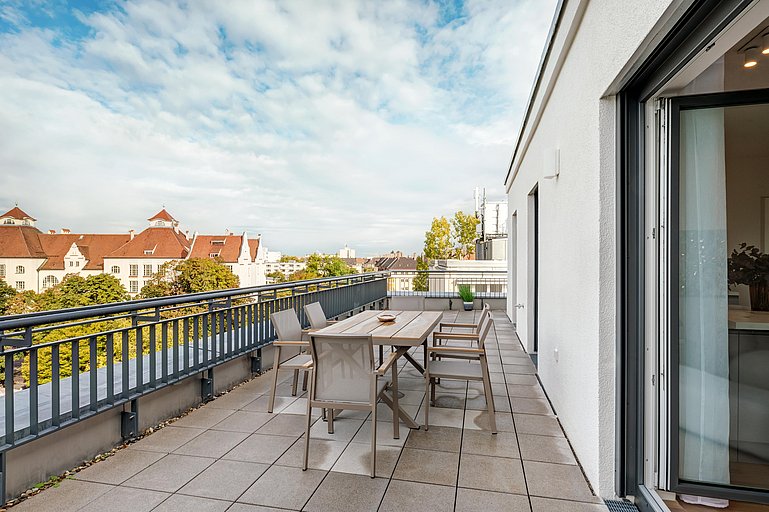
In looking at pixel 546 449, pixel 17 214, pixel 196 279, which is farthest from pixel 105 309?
pixel 17 214

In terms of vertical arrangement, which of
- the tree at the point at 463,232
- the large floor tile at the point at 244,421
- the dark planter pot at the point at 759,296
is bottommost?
the large floor tile at the point at 244,421

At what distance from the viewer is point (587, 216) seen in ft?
8.15

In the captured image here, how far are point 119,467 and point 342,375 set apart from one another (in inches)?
59.4

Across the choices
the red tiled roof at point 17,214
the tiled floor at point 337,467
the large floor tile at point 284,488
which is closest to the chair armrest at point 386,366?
the tiled floor at point 337,467

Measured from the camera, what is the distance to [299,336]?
13.8 ft

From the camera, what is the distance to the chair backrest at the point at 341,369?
8.55 feet

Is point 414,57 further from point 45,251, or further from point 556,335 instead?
point 45,251

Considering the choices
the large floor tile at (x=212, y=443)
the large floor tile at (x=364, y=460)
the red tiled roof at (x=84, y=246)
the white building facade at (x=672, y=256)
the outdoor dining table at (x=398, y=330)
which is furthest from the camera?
the red tiled roof at (x=84, y=246)

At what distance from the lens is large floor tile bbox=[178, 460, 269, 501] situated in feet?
7.60

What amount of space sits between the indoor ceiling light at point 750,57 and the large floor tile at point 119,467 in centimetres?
374

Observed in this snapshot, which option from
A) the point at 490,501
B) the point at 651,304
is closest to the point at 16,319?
the point at 490,501

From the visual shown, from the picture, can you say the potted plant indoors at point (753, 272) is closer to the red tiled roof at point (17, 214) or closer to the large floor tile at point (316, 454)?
the large floor tile at point (316, 454)

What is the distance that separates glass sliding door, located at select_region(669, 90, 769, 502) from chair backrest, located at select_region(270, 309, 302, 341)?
9.85ft

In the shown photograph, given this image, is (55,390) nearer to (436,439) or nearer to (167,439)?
(167,439)
